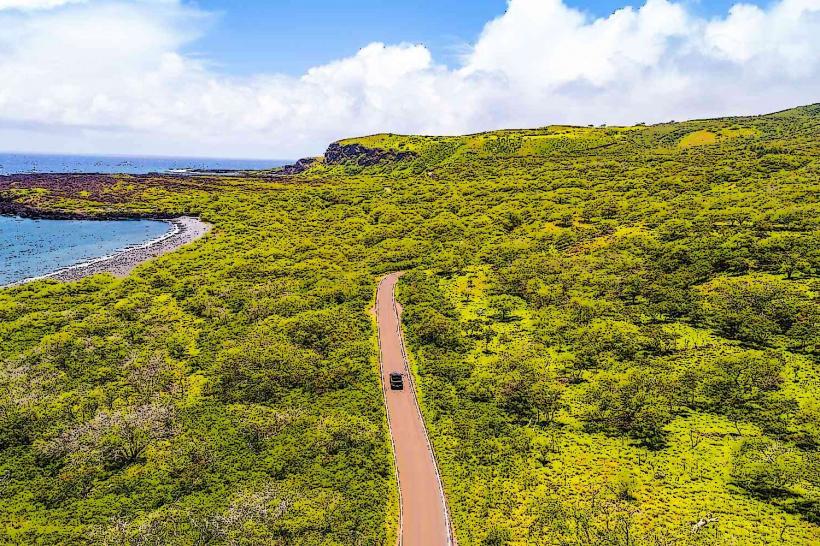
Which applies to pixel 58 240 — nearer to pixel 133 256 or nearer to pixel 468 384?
pixel 133 256

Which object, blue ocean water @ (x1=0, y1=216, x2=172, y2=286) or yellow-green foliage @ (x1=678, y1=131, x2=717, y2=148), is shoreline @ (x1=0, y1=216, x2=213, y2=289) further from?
yellow-green foliage @ (x1=678, y1=131, x2=717, y2=148)

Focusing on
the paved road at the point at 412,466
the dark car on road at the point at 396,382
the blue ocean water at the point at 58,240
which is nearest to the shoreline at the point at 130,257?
the blue ocean water at the point at 58,240

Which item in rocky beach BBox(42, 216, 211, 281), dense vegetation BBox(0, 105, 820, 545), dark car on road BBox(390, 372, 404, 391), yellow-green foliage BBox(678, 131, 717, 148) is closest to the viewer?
dense vegetation BBox(0, 105, 820, 545)

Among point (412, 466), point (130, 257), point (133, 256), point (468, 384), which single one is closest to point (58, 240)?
point (133, 256)

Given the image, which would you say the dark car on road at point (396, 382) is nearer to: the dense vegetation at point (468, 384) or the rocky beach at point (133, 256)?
the dense vegetation at point (468, 384)

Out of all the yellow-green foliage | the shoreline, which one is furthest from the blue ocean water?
the yellow-green foliage

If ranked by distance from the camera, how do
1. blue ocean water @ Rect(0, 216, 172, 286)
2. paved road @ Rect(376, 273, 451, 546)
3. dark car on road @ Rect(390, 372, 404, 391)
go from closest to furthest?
paved road @ Rect(376, 273, 451, 546)
dark car on road @ Rect(390, 372, 404, 391)
blue ocean water @ Rect(0, 216, 172, 286)
